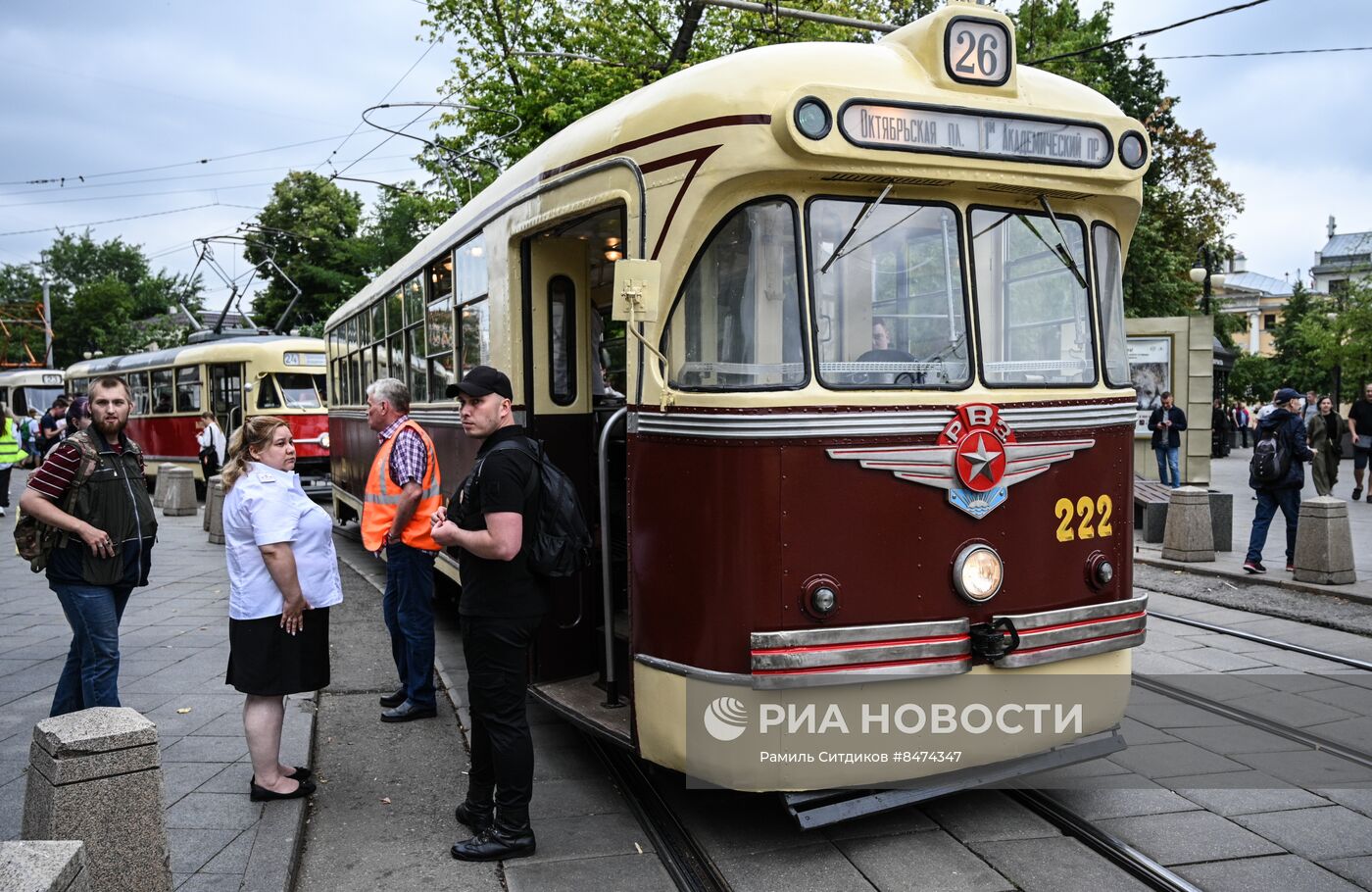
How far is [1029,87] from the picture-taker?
178 inches

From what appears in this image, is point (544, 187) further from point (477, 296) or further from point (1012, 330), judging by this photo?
point (1012, 330)

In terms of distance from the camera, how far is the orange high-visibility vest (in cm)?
589

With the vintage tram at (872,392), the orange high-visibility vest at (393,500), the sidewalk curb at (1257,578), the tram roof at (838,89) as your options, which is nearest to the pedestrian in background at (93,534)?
the orange high-visibility vest at (393,500)

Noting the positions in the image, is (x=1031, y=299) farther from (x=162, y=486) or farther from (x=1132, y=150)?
(x=162, y=486)

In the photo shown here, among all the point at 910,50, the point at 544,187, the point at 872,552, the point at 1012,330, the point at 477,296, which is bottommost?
the point at 872,552

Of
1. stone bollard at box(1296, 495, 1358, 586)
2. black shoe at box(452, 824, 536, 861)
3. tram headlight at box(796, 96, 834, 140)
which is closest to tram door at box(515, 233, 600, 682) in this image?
black shoe at box(452, 824, 536, 861)

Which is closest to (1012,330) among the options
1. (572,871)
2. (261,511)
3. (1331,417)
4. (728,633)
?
(728,633)

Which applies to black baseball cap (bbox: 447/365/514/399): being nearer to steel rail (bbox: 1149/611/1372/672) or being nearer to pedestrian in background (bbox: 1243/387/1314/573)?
steel rail (bbox: 1149/611/1372/672)

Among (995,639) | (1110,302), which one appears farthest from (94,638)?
(1110,302)

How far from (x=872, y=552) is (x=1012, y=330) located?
1.16 m

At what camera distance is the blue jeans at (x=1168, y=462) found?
17.7 metres

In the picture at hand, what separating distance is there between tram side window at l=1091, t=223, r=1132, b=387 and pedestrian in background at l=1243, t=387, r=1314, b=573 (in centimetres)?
592

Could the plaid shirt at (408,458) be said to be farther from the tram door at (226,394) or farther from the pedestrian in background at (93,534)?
the tram door at (226,394)

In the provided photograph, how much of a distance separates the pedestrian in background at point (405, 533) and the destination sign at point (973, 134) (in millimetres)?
2979
